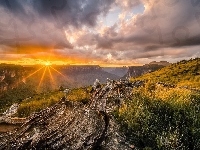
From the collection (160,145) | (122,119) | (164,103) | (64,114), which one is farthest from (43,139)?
(164,103)

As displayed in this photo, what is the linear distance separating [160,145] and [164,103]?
4660 mm

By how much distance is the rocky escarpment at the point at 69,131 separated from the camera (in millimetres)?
14602

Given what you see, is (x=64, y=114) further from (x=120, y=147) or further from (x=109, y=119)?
(x=120, y=147)

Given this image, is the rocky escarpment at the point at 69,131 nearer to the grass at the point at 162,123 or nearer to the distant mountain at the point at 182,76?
the grass at the point at 162,123

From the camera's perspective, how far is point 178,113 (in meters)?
16.0

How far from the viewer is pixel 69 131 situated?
51.4ft

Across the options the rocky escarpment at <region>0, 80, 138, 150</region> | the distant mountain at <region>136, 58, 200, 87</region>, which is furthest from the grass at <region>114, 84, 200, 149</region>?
the distant mountain at <region>136, 58, 200, 87</region>

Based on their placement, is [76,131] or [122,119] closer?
[76,131]

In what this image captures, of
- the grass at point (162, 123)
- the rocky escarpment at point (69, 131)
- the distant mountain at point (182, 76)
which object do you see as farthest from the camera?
the distant mountain at point (182, 76)

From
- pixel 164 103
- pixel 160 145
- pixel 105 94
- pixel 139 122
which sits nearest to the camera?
pixel 160 145

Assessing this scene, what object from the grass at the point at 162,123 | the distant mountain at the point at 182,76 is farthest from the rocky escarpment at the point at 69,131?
the distant mountain at the point at 182,76

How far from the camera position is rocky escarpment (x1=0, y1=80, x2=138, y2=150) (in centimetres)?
1460

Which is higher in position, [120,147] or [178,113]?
[178,113]

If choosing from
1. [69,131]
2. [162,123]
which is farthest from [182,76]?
[69,131]
